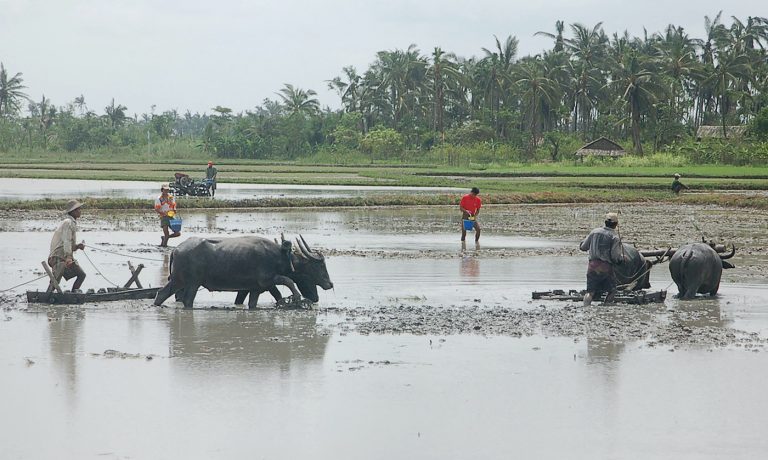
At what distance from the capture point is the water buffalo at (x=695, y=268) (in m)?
13.6

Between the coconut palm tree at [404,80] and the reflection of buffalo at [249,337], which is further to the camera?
the coconut palm tree at [404,80]

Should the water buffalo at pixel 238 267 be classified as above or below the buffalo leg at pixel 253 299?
above

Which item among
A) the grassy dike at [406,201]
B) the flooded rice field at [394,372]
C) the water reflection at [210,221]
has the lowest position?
the flooded rice field at [394,372]

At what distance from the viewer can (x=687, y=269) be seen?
13.6m

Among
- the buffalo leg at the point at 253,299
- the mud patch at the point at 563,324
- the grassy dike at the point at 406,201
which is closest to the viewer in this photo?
the mud patch at the point at 563,324

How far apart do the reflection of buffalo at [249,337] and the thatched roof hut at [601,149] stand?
54.8 metres

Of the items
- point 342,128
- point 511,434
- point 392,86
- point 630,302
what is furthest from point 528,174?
point 511,434

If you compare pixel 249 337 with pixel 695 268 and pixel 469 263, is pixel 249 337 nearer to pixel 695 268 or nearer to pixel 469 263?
pixel 695 268

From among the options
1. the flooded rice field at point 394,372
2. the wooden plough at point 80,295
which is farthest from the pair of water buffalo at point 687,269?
the wooden plough at point 80,295

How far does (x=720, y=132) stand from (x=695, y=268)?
6221cm

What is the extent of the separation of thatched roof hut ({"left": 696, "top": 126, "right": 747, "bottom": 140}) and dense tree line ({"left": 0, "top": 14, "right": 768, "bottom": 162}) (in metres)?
0.95

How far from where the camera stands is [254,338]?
430 inches

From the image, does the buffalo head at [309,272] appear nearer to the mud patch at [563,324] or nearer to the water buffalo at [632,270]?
the mud patch at [563,324]

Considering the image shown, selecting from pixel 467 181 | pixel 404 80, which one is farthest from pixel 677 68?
pixel 467 181
